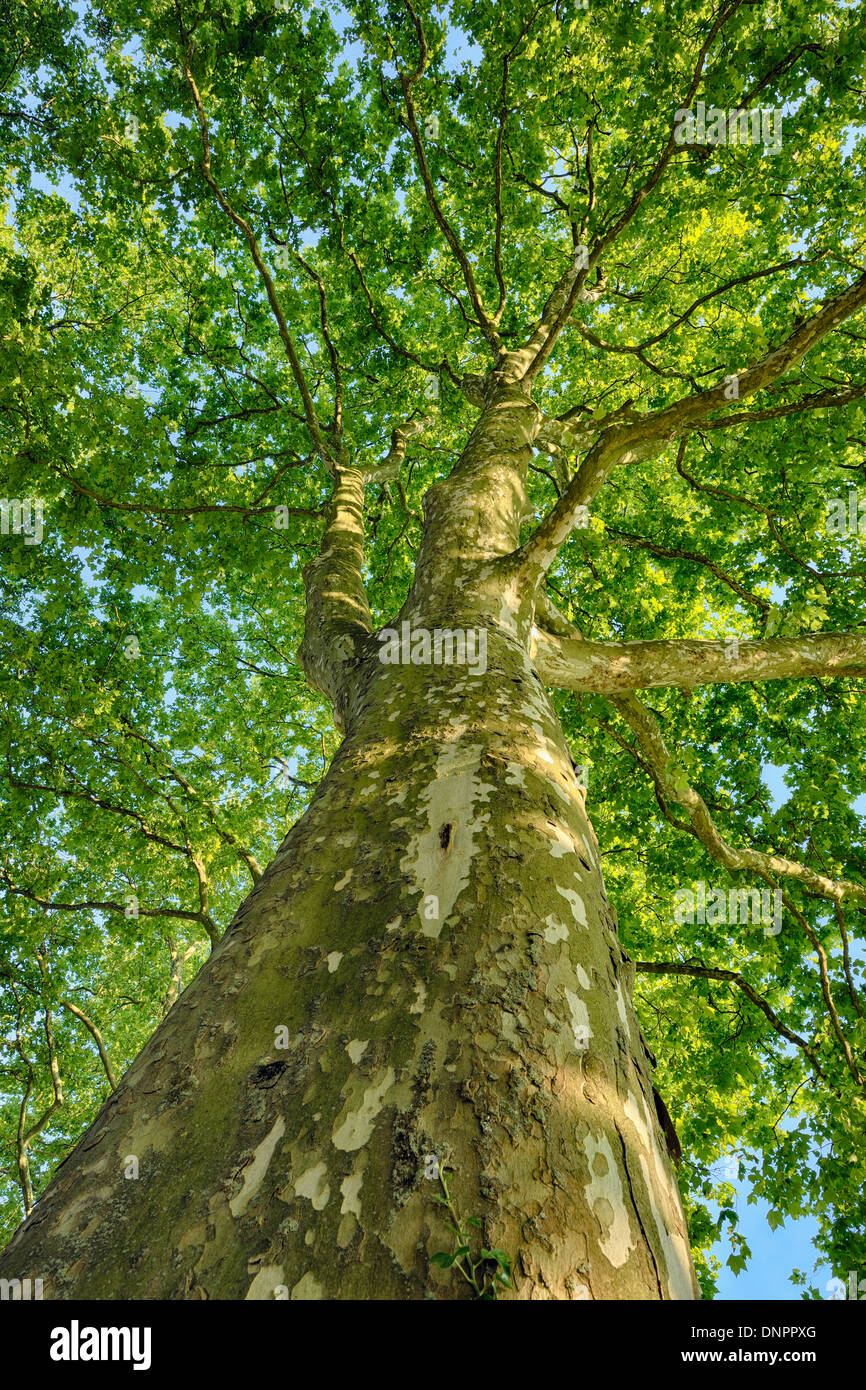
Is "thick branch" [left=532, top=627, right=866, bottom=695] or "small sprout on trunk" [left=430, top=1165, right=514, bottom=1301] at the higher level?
"thick branch" [left=532, top=627, right=866, bottom=695]

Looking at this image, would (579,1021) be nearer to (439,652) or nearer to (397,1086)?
(397,1086)

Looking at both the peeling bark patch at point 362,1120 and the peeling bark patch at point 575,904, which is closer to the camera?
the peeling bark patch at point 362,1120

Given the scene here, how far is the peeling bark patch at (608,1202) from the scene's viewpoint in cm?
109

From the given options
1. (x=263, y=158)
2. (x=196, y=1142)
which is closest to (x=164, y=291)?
(x=263, y=158)

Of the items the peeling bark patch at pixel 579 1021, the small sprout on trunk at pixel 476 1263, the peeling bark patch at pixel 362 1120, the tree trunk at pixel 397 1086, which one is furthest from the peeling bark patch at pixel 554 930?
the small sprout on trunk at pixel 476 1263

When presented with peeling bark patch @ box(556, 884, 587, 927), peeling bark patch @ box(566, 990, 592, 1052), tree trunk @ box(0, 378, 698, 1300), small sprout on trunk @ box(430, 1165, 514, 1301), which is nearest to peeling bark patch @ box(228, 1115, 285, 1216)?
tree trunk @ box(0, 378, 698, 1300)

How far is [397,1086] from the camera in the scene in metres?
1.26

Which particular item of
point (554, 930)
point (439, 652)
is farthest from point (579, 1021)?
point (439, 652)

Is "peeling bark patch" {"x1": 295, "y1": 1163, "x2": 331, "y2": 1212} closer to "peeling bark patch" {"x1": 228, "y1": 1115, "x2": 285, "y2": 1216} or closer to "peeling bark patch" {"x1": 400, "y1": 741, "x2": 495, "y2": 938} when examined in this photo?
"peeling bark patch" {"x1": 228, "y1": 1115, "x2": 285, "y2": 1216}

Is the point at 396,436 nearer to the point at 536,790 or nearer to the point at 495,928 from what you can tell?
the point at 536,790

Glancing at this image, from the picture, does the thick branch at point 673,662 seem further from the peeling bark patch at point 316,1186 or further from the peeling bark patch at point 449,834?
the peeling bark patch at point 316,1186

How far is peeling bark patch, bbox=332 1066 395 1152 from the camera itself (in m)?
1.19

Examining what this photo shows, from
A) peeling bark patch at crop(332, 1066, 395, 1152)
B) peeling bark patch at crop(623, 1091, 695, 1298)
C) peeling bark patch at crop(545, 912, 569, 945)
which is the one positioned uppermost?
peeling bark patch at crop(545, 912, 569, 945)

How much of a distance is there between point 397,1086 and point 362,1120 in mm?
87
